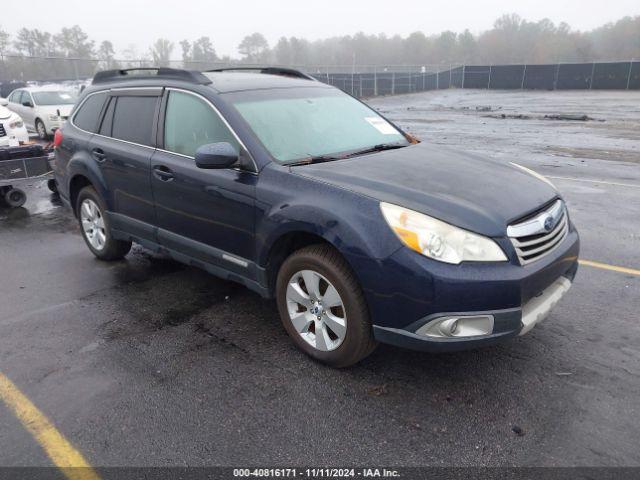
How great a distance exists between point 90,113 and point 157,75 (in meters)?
1.17

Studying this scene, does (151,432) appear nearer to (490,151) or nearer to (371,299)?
(371,299)

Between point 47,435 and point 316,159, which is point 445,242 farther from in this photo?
point 47,435

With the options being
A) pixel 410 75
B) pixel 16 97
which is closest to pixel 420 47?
pixel 410 75

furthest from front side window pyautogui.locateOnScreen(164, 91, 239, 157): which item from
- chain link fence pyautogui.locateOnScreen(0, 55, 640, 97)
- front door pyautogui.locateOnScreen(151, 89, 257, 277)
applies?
chain link fence pyautogui.locateOnScreen(0, 55, 640, 97)

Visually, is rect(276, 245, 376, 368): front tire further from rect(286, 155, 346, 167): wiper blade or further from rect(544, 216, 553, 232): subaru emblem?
rect(544, 216, 553, 232): subaru emblem

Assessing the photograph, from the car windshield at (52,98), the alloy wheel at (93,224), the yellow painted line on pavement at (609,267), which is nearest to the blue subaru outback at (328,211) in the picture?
the alloy wheel at (93,224)

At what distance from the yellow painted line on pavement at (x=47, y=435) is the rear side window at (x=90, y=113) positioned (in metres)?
2.75

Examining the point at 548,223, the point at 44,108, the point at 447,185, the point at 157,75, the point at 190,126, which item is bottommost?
the point at 44,108

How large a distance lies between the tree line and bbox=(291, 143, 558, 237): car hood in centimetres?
5155

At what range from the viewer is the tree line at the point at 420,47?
59500 mm

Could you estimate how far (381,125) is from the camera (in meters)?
4.48

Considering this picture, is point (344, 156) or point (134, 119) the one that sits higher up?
point (134, 119)

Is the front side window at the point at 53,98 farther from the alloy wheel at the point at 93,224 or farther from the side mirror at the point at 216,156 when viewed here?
the side mirror at the point at 216,156

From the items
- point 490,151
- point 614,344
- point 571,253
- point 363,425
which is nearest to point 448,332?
point 363,425
